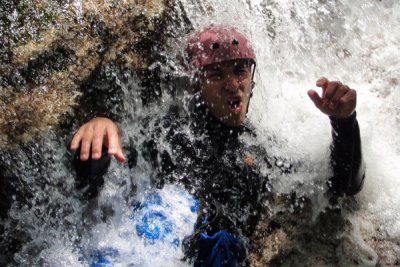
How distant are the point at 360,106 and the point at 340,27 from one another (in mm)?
1476

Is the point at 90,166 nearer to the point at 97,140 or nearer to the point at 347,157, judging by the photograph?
the point at 97,140

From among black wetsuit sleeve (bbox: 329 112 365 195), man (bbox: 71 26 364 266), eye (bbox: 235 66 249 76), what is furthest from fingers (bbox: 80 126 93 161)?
black wetsuit sleeve (bbox: 329 112 365 195)

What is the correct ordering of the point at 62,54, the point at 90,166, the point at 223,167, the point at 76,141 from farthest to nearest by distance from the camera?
the point at 62,54 → the point at 223,167 → the point at 90,166 → the point at 76,141

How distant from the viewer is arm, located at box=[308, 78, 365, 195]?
91.1 inches

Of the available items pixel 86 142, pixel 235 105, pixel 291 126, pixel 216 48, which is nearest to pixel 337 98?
pixel 235 105

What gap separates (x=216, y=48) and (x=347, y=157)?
1.34 m

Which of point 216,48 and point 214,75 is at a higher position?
point 216,48

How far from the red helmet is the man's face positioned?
5 centimetres

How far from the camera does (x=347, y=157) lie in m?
2.61

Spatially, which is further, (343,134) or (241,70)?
(241,70)

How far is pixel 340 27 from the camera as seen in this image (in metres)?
A: 4.82

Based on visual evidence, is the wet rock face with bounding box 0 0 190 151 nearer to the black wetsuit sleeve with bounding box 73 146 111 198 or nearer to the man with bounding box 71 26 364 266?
the man with bounding box 71 26 364 266

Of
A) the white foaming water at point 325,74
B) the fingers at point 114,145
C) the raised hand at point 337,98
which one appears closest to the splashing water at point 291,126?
the white foaming water at point 325,74

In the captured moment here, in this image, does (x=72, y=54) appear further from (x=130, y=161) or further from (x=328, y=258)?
(x=328, y=258)
